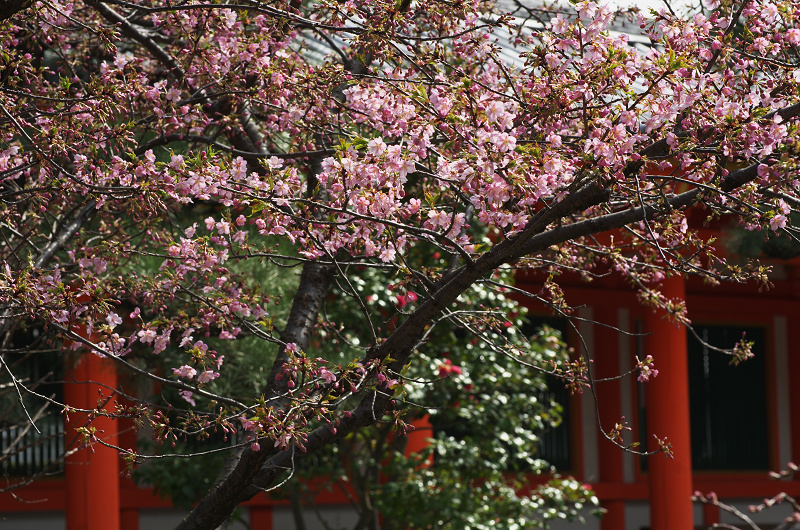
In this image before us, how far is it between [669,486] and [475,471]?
2.01 meters

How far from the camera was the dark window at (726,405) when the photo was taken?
9.75 m

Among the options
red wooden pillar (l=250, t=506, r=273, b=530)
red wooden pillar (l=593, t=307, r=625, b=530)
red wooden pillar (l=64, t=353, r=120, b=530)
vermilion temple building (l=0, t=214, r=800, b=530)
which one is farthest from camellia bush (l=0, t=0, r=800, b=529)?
red wooden pillar (l=593, t=307, r=625, b=530)

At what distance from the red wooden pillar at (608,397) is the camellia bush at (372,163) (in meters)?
5.04

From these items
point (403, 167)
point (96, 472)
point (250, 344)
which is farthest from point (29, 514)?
point (403, 167)

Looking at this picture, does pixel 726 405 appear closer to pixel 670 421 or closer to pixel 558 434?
pixel 558 434

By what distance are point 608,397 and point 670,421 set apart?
2.23 meters

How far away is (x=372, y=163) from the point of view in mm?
2570

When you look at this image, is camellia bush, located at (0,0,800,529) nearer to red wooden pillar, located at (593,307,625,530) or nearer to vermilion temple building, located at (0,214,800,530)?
vermilion temple building, located at (0,214,800,530)

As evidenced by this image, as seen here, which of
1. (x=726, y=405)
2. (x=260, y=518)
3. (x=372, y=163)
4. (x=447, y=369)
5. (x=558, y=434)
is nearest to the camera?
(x=372, y=163)

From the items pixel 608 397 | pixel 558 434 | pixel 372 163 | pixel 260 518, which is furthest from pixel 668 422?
pixel 372 163

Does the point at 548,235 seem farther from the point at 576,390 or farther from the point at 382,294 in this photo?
the point at 382,294

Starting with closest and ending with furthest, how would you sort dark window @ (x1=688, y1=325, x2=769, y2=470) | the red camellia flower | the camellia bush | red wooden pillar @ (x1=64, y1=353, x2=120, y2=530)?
the camellia bush, the red camellia flower, red wooden pillar @ (x1=64, y1=353, x2=120, y2=530), dark window @ (x1=688, y1=325, x2=769, y2=470)

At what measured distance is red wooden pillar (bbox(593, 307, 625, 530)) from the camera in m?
8.98

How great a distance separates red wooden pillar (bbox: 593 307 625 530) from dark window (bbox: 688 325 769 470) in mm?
909
